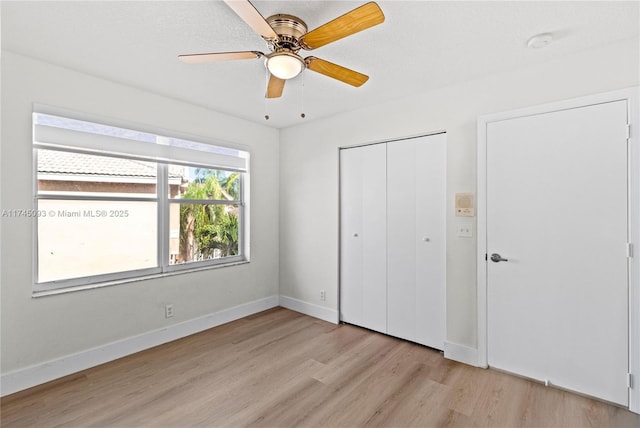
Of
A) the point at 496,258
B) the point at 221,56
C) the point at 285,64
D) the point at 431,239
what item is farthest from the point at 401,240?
the point at 221,56

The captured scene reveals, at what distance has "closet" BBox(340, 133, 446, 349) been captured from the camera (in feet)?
9.52

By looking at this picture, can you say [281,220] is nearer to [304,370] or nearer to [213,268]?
[213,268]

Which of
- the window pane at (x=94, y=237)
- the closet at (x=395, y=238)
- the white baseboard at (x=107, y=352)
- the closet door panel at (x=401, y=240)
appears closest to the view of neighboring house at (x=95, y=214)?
the window pane at (x=94, y=237)

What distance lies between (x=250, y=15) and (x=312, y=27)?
608mm

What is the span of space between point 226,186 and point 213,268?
1.02 m

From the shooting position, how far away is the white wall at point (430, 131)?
7.23 ft

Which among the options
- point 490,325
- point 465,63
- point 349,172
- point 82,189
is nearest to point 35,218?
point 82,189

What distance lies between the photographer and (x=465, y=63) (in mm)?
2350

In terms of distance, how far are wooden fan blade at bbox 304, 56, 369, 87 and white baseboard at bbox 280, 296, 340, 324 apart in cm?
263

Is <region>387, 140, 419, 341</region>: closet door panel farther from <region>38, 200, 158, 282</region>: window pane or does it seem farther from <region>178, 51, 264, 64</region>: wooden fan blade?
<region>38, 200, 158, 282</region>: window pane

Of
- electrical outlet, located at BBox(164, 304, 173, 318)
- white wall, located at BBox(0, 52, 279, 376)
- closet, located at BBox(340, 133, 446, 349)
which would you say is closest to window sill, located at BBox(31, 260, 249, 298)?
white wall, located at BBox(0, 52, 279, 376)

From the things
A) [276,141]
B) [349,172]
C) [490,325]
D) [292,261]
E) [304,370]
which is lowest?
[304,370]

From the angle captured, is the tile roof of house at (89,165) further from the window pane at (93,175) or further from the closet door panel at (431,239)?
the closet door panel at (431,239)

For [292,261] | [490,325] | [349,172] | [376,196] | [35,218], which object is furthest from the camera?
[292,261]
